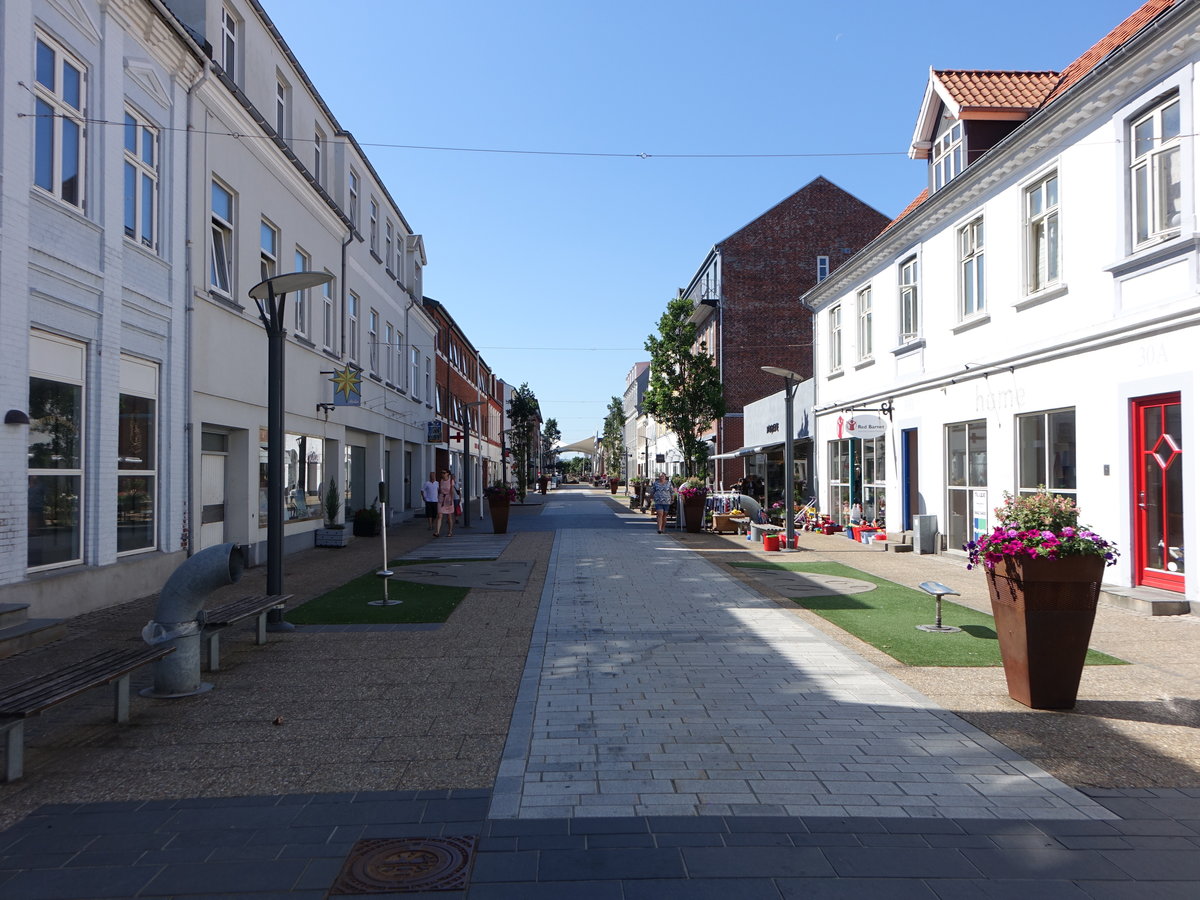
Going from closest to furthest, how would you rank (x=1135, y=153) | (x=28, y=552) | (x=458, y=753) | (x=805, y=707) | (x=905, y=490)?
(x=458, y=753) < (x=805, y=707) < (x=28, y=552) < (x=1135, y=153) < (x=905, y=490)

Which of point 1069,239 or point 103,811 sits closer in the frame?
point 103,811

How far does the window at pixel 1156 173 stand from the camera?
993 centimetres

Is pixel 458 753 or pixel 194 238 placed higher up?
pixel 194 238

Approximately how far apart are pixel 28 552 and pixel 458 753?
20.9 feet

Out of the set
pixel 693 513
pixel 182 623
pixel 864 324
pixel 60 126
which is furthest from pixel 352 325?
pixel 182 623

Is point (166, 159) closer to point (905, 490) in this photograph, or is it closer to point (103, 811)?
point (103, 811)

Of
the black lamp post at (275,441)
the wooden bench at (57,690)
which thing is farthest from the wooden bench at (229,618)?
the wooden bench at (57,690)

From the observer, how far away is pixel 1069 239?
1188 cm

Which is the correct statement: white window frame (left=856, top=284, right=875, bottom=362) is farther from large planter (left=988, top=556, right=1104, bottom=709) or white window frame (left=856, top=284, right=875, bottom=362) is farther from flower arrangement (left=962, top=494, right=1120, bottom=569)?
large planter (left=988, top=556, right=1104, bottom=709)

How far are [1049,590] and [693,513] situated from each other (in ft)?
57.7

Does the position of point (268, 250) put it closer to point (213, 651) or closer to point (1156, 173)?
point (213, 651)

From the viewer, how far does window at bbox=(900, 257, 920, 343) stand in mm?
17906

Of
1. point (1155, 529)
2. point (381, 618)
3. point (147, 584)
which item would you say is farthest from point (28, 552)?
point (1155, 529)

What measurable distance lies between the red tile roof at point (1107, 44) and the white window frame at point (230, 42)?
1317cm
